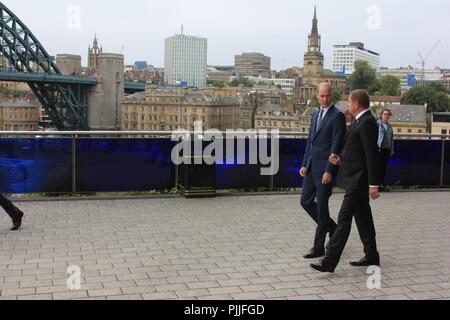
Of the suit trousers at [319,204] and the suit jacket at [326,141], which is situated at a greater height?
the suit jacket at [326,141]

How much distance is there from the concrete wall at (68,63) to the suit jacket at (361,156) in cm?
9554

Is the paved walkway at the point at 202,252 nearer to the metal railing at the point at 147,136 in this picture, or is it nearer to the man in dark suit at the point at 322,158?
the man in dark suit at the point at 322,158

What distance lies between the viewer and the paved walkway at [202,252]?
5.32 metres

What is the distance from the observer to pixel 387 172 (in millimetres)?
11477

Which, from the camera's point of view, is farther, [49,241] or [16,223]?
[16,223]

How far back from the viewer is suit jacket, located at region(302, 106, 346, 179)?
6.21 meters

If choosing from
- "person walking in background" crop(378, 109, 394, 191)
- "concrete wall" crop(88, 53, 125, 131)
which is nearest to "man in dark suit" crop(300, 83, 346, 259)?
"person walking in background" crop(378, 109, 394, 191)

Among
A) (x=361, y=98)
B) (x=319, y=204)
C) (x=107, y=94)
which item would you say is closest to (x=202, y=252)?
(x=319, y=204)

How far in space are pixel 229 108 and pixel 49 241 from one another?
102 metres

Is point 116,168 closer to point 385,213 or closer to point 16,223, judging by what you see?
point 16,223

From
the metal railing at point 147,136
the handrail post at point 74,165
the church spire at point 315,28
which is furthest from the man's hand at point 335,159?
the church spire at point 315,28

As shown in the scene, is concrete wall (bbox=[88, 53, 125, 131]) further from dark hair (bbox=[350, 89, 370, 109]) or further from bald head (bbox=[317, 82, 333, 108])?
dark hair (bbox=[350, 89, 370, 109])

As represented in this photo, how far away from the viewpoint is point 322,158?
6359mm
